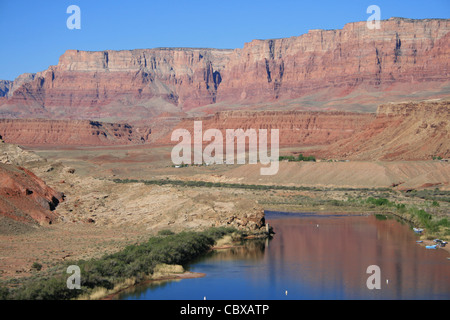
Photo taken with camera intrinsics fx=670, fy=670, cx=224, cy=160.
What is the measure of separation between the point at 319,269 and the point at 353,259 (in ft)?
10.4

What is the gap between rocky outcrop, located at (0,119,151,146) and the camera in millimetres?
182750

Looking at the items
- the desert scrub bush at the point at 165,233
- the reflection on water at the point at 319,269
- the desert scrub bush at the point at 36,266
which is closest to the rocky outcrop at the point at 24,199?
the desert scrub bush at the point at 165,233

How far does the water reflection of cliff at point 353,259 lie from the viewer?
26.4 meters

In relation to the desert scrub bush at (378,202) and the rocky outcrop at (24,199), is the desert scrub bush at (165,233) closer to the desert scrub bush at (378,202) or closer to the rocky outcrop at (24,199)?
the rocky outcrop at (24,199)

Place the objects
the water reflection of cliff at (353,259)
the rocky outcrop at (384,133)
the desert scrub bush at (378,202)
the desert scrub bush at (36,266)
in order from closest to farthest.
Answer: the water reflection of cliff at (353,259) → the desert scrub bush at (36,266) → the desert scrub bush at (378,202) → the rocky outcrop at (384,133)

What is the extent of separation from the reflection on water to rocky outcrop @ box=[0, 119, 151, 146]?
146494 millimetres

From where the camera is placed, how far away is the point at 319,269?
29953mm

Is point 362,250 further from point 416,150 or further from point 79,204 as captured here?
point 416,150

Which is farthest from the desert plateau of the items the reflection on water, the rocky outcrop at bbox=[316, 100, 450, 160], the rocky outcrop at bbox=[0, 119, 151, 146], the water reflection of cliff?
the rocky outcrop at bbox=[0, 119, 151, 146]

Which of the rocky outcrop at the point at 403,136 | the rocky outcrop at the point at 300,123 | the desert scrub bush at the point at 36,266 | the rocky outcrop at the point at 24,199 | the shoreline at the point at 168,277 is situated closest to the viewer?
the shoreline at the point at 168,277

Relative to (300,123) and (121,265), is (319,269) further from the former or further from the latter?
(300,123)

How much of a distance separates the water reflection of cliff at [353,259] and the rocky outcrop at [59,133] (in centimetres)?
14354
